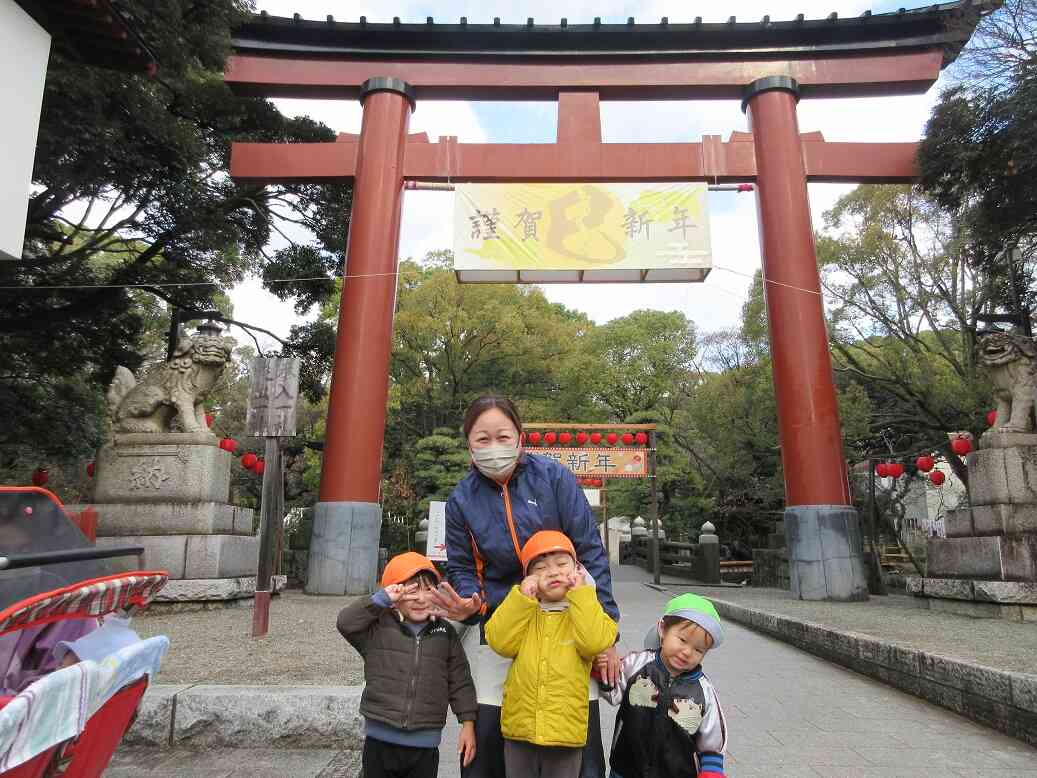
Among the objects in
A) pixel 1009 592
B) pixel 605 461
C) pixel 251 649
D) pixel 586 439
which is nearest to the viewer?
pixel 251 649

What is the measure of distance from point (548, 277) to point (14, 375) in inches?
390

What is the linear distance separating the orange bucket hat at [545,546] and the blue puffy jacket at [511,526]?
18 cm

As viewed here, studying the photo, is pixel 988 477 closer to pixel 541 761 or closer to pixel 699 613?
pixel 699 613

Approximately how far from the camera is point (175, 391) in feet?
24.9

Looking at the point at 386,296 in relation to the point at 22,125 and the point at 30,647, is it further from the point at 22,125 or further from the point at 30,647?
the point at 30,647

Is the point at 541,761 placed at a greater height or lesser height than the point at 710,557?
greater

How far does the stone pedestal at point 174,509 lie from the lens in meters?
7.01

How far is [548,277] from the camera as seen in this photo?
10.7 meters

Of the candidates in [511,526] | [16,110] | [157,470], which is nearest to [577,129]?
[16,110]

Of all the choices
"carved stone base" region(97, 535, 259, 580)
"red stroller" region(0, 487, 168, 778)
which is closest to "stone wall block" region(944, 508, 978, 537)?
"carved stone base" region(97, 535, 259, 580)

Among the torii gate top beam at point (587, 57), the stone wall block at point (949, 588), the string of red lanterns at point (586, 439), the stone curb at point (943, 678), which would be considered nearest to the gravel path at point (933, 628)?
the stone curb at point (943, 678)

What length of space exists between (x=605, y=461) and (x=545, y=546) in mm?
13438

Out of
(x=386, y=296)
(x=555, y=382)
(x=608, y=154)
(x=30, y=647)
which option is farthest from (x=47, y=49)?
(x=555, y=382)

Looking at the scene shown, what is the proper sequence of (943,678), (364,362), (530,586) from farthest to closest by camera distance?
(364,362) < (943,678) < (530,586)
